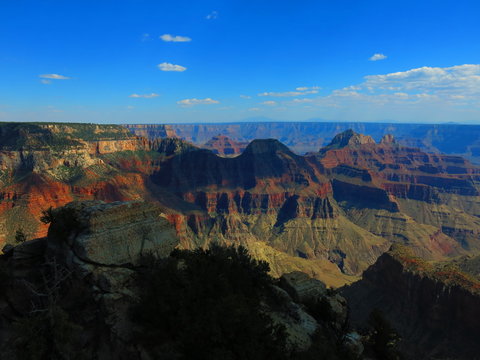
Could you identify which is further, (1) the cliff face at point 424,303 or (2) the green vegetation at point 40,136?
(2) the green vegetation at point 40,136

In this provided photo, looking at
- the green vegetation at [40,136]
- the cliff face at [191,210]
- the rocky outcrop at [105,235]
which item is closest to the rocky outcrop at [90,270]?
the rocky outcrop at [105,235]

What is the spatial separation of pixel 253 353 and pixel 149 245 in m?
16.0

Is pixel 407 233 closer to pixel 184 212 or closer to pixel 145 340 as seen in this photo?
pixel 184 212

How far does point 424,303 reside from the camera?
216ft

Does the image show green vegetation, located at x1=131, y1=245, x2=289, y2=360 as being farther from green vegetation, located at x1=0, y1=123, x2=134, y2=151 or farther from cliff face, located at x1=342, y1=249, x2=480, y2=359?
green vegetation, located at x1=0, y1=123, x2=134, y2=151

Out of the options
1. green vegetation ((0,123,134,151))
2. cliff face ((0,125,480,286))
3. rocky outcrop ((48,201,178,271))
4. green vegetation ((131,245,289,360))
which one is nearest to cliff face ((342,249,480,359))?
cliff face ((0,125,480,286))

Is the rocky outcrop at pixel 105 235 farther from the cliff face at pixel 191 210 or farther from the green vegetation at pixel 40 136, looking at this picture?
the green vegetation at pixel 40 136

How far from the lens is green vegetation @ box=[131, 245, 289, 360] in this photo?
688 inches

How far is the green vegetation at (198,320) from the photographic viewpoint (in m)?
17.5

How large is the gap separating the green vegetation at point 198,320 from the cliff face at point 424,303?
52.6 metres

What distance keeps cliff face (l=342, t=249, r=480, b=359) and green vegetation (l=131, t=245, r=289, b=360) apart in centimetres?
5263

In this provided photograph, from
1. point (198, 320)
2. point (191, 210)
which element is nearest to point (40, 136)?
point (191, 210)

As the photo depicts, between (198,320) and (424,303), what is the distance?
66.5 m

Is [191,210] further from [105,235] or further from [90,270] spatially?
[90,270]
